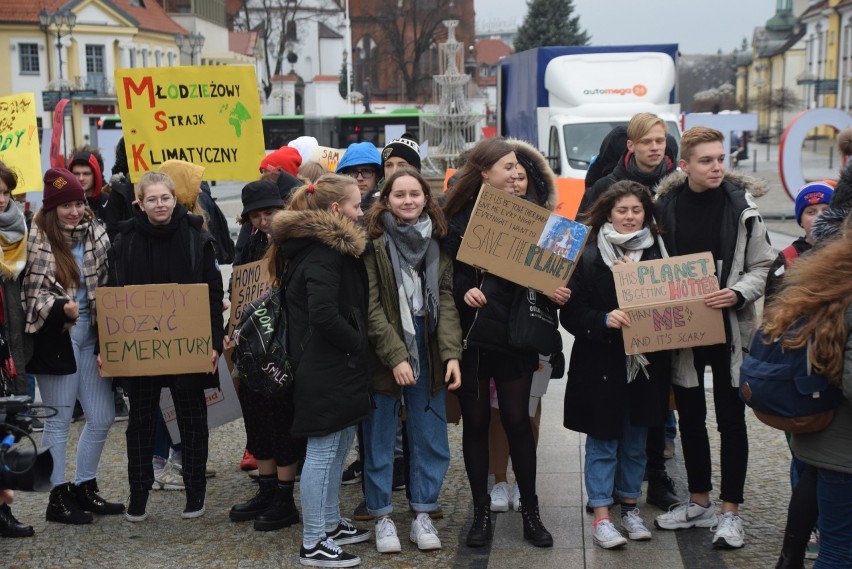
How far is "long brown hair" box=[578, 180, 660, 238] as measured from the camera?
209 inches

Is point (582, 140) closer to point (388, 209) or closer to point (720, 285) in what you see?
point (720, 285)

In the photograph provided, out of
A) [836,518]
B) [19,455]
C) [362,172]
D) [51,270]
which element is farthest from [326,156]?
[836,518]

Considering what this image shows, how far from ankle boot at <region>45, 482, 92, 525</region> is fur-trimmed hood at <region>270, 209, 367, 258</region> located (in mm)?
1929

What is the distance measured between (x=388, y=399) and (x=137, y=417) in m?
1.39

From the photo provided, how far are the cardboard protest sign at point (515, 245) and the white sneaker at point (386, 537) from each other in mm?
1313

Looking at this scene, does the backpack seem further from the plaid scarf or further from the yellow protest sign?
the yellow protest sign

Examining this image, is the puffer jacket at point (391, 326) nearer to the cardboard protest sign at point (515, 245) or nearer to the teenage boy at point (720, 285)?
the cardboard protest sign at point (515, 245)

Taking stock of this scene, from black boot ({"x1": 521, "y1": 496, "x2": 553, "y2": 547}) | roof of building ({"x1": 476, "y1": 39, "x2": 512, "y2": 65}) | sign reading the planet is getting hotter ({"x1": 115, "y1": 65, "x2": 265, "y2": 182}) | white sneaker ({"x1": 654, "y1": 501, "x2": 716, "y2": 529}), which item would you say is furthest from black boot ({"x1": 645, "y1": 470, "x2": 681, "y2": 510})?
roof of building ({"x1": 476, "y1": 39, "x2": 512, "y2": 65})

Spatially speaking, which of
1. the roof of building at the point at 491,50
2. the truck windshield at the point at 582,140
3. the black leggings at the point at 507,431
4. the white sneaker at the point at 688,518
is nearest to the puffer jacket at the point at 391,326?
the black leggings at the point at 507,431

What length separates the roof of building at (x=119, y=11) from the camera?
64.0 metres

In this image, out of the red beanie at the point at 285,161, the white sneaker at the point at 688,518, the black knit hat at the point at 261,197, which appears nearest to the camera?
the white sneaker at the point at 688,518

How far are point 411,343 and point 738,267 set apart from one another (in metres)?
1.57

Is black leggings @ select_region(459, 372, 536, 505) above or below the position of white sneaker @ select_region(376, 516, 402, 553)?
above

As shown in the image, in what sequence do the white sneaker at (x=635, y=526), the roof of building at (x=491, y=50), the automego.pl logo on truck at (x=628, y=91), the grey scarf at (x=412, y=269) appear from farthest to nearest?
the roof of building at (x=491, y=50) → the automego.pl logo on truck at (x=628, y=91) → the white sneaker at (x=635, y=526) → the grey scarf at (x=412, y=269)
